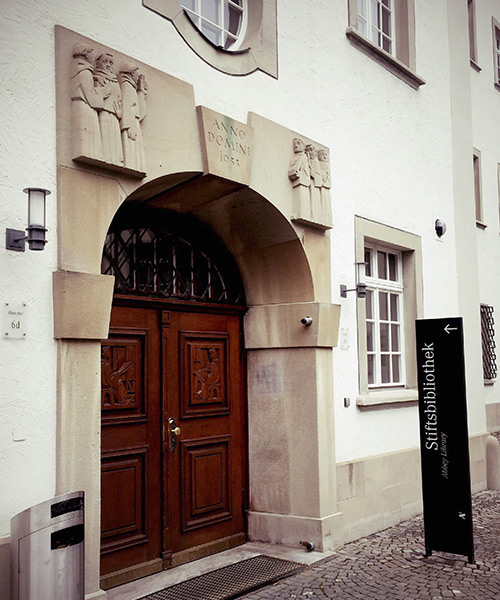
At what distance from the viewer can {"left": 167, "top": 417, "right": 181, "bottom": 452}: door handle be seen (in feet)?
20.4

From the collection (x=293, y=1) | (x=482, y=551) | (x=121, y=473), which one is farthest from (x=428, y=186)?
(x=121, y=473)

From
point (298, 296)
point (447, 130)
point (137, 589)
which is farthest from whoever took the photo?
point (447, 130)

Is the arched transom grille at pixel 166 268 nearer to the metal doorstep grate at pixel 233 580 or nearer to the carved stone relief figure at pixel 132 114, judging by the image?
the carved stone relief figure at pixel 132 114

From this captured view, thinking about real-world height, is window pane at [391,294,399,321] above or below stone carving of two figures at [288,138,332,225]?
below

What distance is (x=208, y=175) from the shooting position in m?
5.75

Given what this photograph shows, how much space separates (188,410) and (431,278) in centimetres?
422

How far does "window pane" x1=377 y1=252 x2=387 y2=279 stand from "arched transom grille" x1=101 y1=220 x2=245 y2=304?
212 cm

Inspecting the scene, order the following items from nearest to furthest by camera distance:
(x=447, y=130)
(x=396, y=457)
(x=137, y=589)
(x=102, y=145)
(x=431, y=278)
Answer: (x=102, y=145), (x=137, y=589), (x=396, y=457), (x=431, y=278), (x=447, y=130)

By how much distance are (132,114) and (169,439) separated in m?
2.73

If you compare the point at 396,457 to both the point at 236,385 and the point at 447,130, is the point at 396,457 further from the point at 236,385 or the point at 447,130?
the point at 447,130

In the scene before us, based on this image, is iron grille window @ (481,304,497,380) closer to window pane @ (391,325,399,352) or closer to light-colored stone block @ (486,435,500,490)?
light-colored stone block @ (486,435,500,490)

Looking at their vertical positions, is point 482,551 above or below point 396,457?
below

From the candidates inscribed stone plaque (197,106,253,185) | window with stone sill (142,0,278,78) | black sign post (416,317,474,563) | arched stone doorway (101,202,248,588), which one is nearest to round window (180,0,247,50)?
window with stone sill (142,0,278,78)

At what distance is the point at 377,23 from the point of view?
898 centimetres
